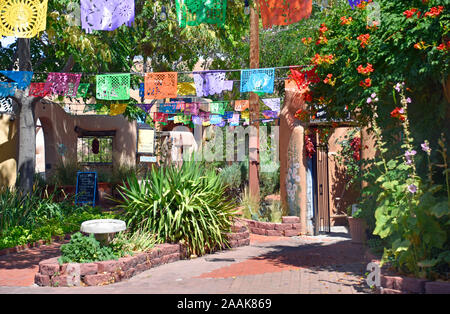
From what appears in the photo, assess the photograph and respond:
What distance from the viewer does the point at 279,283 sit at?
253 inches

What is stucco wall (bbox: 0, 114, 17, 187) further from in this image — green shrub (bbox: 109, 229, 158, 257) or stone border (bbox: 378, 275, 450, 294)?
stone border (bbox: 378, 275, 450, 294)

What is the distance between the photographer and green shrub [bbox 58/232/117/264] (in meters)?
6.65

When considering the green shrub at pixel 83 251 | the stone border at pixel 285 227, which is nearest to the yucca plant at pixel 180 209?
the green shrub at pixel 83 251

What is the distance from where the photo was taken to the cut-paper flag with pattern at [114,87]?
12.2m

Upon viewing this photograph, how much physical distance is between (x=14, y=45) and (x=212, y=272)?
36.2 ft

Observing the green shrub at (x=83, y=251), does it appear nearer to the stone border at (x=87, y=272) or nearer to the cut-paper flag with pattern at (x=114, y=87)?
the stone border at (x=87, y=272)

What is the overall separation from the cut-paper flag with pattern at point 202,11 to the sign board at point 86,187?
7.54 metres

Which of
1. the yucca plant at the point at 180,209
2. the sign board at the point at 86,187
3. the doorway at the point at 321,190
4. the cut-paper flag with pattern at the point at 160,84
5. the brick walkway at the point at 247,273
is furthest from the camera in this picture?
the sign board at the point at 86,187

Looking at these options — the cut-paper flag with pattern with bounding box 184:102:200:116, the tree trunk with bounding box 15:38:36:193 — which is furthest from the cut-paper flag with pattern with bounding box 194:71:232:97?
the cut-paper flag with pattern with bounding box 184:102:200:116

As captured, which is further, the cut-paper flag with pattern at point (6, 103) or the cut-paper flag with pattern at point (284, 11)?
the cut-paper flag with pattern at point (6, 103)

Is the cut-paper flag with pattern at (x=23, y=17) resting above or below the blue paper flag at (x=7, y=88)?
above

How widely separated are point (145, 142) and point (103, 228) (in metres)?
15.1

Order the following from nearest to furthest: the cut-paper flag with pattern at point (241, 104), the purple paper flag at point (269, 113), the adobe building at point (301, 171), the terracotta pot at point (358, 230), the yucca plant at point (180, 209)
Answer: the yucca plant at point (180, 209)
the terracotta pot at point (358, 230)
the adobe building at point (301, 171)
the cut-paper flag with pattern at point (241, 104)
the purple paper flag at point (269, 113)

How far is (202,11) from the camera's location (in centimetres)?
902
